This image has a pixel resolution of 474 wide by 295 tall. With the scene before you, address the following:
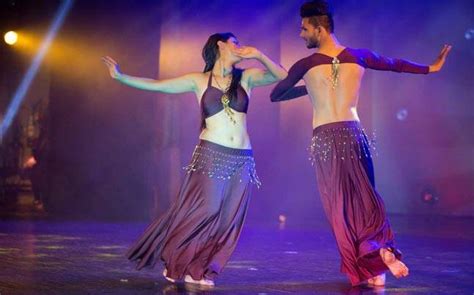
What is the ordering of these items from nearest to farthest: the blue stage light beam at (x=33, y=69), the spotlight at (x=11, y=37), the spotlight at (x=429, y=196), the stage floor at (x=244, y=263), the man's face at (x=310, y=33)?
1. the stage floor at (x=244, y=263)
2. the man's face at (x=310, y=33)
3. the spotlight at (x=429, y=196)
4. the blue stage light beam at (x=33, y=69)
5. the spotlight at (x=11, y=37)

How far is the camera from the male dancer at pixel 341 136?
14.8 ft

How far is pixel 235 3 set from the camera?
10.8 m

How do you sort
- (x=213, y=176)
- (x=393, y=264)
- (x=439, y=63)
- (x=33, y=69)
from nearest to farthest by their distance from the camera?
(x=393, y=264) → (x=213, y=176) → (x=439, y=63) → (x=33, y=69)

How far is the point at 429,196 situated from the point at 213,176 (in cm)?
826

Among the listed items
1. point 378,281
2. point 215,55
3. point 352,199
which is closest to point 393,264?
point 378,281

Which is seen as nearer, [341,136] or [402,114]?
[341,136]

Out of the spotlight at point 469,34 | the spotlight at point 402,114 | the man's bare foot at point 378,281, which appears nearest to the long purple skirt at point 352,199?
the man's bare foot at point 378,281

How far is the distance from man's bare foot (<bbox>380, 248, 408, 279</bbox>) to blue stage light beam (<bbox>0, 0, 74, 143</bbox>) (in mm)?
9321

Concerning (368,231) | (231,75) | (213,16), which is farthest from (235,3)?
(368,231)

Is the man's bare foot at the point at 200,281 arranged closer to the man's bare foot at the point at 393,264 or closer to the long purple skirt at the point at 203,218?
the long purple skirt at the point at 203,218

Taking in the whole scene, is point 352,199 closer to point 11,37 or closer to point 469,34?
point 469,34

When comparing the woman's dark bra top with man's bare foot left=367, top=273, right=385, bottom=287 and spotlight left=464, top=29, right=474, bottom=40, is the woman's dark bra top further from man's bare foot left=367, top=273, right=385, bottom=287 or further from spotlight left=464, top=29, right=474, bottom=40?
spotlight left=464, top=29, right=474, bottom=40

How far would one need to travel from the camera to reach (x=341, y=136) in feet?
15.2

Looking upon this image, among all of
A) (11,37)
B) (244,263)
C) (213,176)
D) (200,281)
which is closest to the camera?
(200,281)
